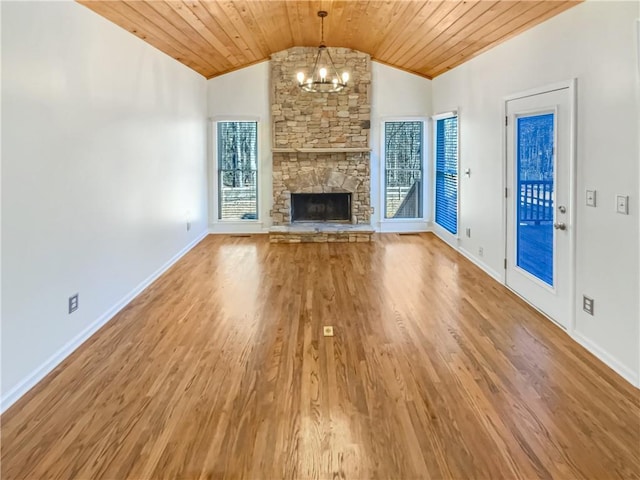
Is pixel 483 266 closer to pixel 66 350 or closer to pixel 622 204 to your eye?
pixel 622 204

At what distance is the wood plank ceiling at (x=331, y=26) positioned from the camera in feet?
14.1

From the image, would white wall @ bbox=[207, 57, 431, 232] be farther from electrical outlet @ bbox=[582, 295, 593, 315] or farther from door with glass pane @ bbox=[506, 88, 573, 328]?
electrical outlet @ bbox=[582, 295, 593, 315]

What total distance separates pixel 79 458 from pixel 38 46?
247 cm

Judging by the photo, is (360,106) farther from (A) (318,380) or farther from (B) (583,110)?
(A) (318,380)

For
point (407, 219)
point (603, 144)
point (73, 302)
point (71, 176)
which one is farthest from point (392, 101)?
point (73, 302)

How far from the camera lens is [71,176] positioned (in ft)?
11.5

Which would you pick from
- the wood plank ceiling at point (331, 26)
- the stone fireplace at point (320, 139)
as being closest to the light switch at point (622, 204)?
the wood plank ceiling at point (331, 26)

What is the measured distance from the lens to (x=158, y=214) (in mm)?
5707

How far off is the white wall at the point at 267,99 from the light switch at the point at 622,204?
5.64m

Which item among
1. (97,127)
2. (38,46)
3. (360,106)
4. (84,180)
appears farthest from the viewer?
(360,106)

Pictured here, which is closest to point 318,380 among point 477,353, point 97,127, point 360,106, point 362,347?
point 362,347

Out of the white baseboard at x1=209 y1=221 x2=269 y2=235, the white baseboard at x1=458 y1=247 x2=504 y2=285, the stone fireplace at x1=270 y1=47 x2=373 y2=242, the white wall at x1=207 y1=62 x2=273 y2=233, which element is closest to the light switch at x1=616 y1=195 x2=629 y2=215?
the white baseboard at x1=458 y1=247 x2=504 y2=285

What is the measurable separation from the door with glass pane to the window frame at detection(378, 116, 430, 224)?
367 centimetres

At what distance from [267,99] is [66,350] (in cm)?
603
